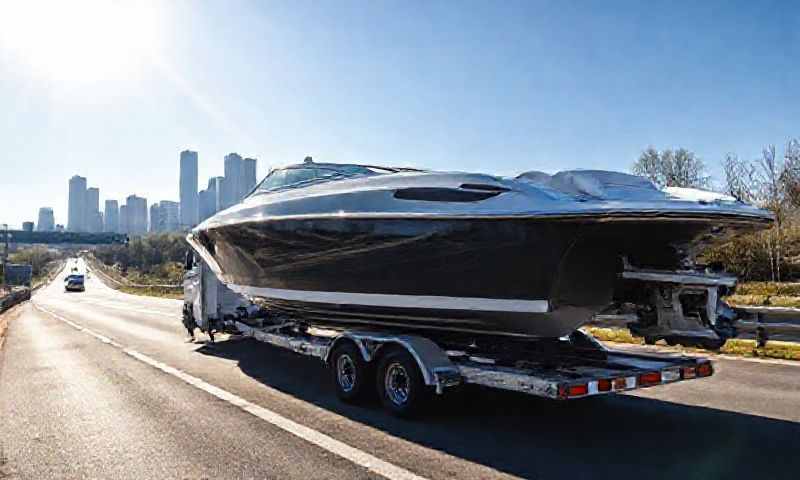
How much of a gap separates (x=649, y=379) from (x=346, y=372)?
3.06 metres

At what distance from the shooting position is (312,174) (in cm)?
831

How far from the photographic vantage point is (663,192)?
5527 millimetres

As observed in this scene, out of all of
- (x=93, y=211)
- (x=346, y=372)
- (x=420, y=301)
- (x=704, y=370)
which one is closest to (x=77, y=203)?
(x=93, y=211)

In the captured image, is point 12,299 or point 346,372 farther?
point 12,299

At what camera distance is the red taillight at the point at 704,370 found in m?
5.94

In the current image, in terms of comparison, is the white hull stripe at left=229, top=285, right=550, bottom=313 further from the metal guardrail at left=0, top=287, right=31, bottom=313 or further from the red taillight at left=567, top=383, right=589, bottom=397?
the metal guardrail at left=0, top=287, right=31, bottom=313

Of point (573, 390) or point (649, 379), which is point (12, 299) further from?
point (649, 379)

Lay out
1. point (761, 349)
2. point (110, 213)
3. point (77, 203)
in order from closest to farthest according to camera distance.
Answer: point (761, 349) → point (110, 213) → point (77, 203)

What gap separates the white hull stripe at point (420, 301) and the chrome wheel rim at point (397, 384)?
→ 2.11 ft

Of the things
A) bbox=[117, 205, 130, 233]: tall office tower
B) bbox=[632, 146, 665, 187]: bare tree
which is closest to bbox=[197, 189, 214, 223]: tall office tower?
bbox=[632, 146, 665, 187]: bare tree

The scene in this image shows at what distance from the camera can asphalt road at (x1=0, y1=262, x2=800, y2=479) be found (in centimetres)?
467

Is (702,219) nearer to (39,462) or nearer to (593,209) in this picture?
(593,209)

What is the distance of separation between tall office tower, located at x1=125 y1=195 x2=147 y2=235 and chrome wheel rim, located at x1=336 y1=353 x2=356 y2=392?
178 m

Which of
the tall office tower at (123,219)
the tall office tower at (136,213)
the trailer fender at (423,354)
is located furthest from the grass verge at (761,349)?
the tall office tower at (123,219)
